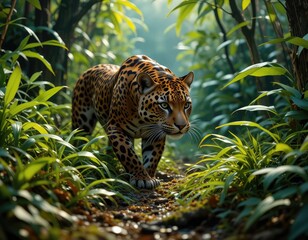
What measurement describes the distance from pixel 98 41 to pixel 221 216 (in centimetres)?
821

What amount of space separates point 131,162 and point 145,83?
936 millimetres

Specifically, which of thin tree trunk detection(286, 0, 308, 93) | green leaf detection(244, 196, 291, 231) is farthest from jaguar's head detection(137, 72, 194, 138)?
green leaf detection(244, 196, 291, 231)

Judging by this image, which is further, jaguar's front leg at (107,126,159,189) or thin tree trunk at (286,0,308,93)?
jaguar's front leg at (107,126,159,189)

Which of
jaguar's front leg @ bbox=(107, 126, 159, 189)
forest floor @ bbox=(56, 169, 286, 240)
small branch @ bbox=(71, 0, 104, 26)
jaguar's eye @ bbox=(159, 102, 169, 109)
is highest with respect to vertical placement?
small branch @ bbox=(71, 0, 104, 26)

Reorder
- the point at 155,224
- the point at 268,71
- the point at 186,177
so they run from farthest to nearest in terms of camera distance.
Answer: the point at 186,177 < the point at 268,71 < the point at 155,224

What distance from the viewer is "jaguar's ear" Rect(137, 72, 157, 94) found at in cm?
526

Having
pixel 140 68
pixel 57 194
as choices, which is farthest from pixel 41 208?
pixel 140 68

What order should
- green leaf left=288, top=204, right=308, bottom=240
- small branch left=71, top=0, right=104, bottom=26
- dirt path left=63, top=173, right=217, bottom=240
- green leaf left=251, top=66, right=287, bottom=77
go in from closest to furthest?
green leaf left=288, top=204, right=308, bottom=240
dirt path left=63, top=173, right=217, bottom=240
green leaf left=251, top=66, right=287, bottom=77
small branch left=71, top=0, right=104, bottom=26

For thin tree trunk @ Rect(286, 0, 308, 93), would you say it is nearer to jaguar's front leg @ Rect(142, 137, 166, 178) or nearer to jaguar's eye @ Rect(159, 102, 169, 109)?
jaguar's eye @ Rect(159, 102, 169, 109)

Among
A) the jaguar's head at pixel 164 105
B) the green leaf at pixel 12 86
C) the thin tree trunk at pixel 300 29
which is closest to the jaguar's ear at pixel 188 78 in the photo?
the jaguar's head at pixel 164 105

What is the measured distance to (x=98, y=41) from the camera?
426 inches

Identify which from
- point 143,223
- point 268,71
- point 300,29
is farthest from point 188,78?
point 143,223

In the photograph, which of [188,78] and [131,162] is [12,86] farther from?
[188,78]

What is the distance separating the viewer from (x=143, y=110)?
528 centimetres
